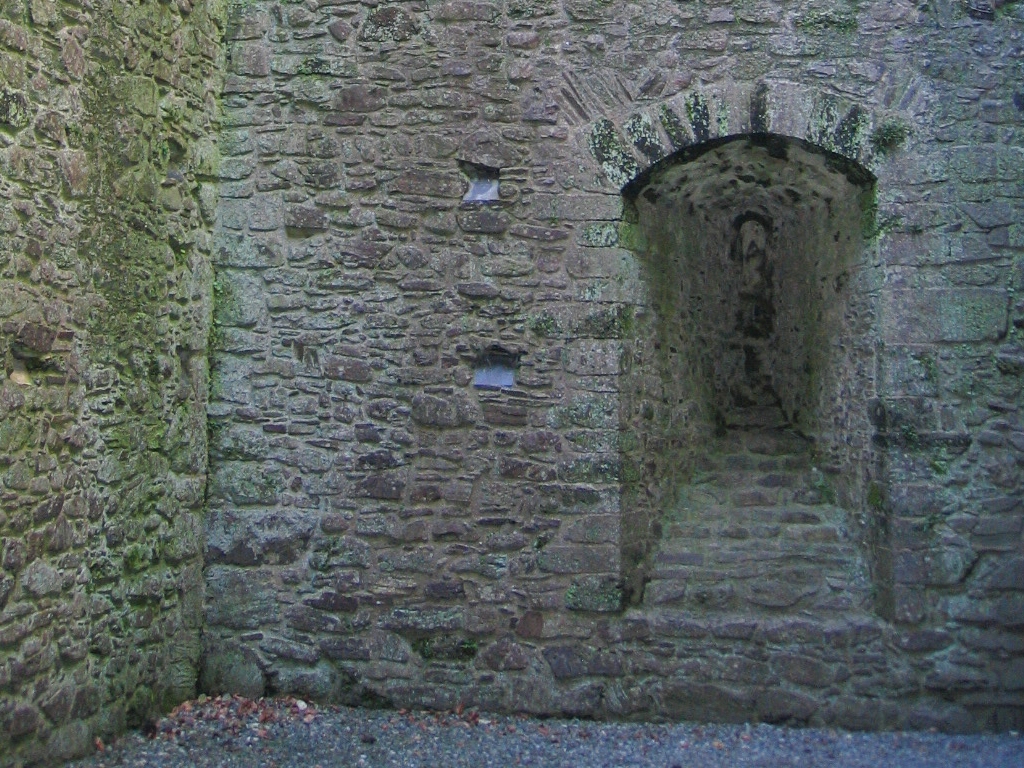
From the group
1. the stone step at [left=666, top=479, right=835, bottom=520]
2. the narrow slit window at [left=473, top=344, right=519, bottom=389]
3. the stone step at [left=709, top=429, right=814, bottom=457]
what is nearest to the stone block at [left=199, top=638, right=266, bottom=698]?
the narrow slit window at [left=473, top=344, right=519, bottom=389]

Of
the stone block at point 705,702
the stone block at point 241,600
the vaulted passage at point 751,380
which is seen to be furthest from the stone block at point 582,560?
the stone block at point 241,600

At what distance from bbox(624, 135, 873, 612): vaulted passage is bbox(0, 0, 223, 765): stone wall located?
213cm

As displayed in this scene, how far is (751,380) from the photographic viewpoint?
5.34m

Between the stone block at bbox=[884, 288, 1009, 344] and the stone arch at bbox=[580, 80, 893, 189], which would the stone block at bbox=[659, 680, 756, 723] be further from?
the stone arch at bbox=[580, 80, 893, 189]

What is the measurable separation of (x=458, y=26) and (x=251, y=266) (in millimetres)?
1556

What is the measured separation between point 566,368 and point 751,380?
1.40 meters

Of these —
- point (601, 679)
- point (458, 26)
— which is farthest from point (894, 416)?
point (458, 26)

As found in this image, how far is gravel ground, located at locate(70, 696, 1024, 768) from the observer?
3850mm

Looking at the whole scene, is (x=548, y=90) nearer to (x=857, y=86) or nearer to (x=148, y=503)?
(x=857, y=86)

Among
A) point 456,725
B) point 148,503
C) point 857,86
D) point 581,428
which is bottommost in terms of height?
point 456,725

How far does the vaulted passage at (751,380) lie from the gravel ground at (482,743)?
0.62 meters

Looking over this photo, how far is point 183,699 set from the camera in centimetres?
443

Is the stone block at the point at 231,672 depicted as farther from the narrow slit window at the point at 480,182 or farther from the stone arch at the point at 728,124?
the stone arch at the point at 728,124

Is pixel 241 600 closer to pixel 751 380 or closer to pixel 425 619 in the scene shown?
pixel 425 619
